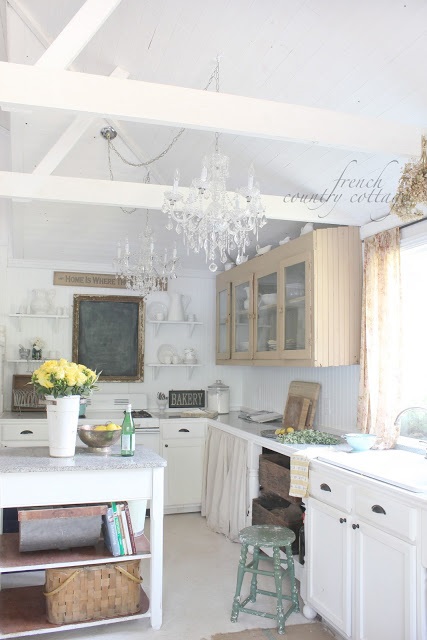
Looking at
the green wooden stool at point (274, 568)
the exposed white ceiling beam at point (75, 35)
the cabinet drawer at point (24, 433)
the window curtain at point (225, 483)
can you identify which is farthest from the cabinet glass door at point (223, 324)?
the exposed white ceiling beam at point (75, 35)

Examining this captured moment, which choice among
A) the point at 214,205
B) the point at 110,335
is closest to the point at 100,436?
the point at 214,205

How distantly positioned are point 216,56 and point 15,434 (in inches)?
137

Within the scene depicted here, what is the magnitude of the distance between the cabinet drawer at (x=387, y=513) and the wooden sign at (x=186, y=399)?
335 centimetres

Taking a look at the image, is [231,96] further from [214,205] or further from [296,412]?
[296,412]

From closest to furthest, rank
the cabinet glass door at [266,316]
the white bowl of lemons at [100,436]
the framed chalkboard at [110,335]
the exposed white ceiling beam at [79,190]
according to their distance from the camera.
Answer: the white bowl of lemons at [100,436] < the exposed white ceiling beam at [79,190] < the cabinet glass door at [266,316] < the framed chalkboard at [110,335]

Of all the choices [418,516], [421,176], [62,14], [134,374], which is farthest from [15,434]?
[421,176]

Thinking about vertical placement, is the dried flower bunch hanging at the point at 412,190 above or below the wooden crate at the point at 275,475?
above

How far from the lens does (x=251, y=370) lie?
236 inches

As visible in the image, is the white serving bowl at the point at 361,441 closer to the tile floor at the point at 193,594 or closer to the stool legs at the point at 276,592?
the stool legs at the point at 276,592

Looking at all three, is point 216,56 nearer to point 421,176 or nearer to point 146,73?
point 146,73

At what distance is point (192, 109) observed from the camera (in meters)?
2.42

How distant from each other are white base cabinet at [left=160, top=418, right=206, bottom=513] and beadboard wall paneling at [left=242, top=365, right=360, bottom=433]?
2.40ft

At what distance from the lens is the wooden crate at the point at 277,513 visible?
3.67m

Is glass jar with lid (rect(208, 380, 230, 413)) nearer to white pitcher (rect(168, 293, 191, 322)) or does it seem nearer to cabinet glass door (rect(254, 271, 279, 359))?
white pitcher (rect(168, 293, 191, 322))
